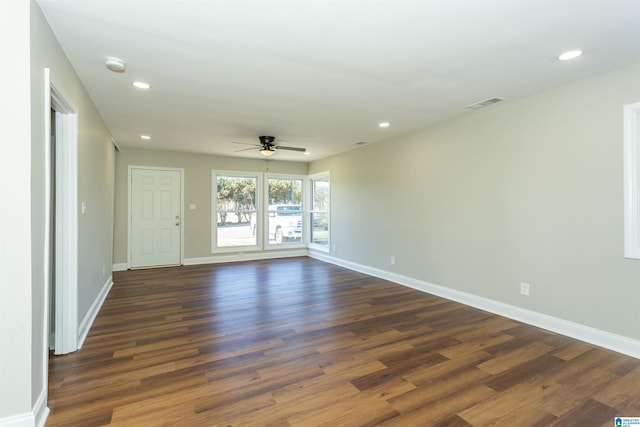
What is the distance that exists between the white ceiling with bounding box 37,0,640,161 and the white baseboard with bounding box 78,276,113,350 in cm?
238

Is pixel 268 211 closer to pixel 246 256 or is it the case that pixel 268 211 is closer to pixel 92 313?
pixel 246 256

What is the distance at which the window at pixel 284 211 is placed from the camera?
7.65 m

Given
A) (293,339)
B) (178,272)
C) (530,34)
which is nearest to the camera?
(530,34)

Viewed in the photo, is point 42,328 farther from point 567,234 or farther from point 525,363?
point 567,234

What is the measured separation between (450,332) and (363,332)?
899 millimetres

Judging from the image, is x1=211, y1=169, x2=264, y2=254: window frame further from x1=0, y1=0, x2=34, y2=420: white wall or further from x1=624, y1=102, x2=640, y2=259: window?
x1=624, y1=102, x2=640, y2=259: window

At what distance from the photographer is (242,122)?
14.2 ft

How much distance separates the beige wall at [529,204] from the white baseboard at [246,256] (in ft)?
10.4

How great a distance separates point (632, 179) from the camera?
2641 mm

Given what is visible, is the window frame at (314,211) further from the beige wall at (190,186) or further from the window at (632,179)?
the window at (632,179)

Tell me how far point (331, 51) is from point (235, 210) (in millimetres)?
5438

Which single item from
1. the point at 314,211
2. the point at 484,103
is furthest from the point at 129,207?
the point at 484,103

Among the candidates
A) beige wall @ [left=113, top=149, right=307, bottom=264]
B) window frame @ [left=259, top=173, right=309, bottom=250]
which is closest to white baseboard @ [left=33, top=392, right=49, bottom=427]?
beige wall @ [left=113, top=149, right=307, bottom=264]

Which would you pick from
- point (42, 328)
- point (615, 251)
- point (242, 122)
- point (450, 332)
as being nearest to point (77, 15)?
point (42, 328)
